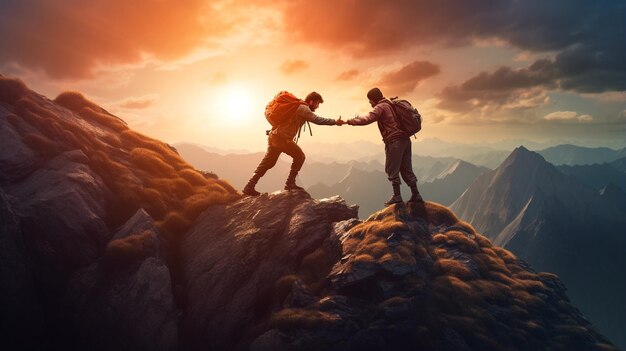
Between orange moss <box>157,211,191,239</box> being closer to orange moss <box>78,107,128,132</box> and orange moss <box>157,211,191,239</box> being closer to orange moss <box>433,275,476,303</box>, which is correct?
orange moss <box>78,107,128,132</box>

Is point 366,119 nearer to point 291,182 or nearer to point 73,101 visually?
point 291,182

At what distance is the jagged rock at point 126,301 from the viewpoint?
1165cm

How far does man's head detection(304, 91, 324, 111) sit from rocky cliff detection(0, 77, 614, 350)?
4.22 metres

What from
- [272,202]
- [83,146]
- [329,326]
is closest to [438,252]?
[329,326]

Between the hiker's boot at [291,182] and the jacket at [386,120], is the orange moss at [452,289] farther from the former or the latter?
the hiker's boot at [291,182]

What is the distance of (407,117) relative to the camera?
15.4 metres

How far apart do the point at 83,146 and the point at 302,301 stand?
549 inches

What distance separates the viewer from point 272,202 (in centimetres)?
1706

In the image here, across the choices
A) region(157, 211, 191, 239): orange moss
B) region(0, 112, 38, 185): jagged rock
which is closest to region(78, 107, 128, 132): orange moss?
region(0, 112, 38, 185): jagged rock

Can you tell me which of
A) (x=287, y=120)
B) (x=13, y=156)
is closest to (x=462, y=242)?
(x=287, y=120)

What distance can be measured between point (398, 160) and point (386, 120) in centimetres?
179

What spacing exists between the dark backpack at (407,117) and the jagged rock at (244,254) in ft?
14.8

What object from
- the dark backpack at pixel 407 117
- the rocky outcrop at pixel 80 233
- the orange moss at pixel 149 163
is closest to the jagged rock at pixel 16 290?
the rocky outcrop at pixel 80 233

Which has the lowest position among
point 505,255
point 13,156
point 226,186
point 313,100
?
point 505,255
